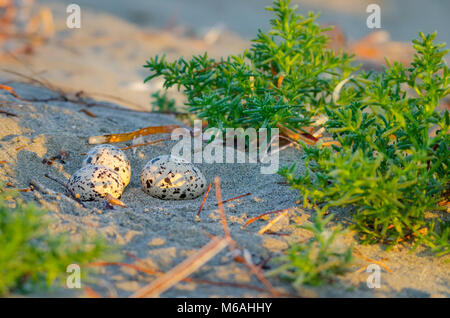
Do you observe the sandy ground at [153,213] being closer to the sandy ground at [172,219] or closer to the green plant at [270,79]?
the sandy ground at [172,219]

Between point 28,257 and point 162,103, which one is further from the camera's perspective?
point 162,103

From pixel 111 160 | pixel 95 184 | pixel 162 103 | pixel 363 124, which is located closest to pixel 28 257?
pixel 95 184

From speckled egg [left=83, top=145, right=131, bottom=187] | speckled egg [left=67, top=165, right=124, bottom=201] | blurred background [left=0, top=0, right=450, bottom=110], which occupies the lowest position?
speckled egg [left=67, top=165, right=124, bottom=201]

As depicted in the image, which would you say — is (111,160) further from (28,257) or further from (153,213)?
(28,257)

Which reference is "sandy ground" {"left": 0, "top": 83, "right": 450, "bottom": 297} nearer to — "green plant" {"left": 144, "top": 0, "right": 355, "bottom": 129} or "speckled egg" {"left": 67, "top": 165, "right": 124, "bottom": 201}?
"speckled egg" {"left": 67, "top": 165, "right": 124, "bottom": 201}

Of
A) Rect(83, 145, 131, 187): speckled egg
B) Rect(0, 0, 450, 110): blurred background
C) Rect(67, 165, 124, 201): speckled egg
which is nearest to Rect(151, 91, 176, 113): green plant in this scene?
Rect(0, 0, 450, 110): blurred background
